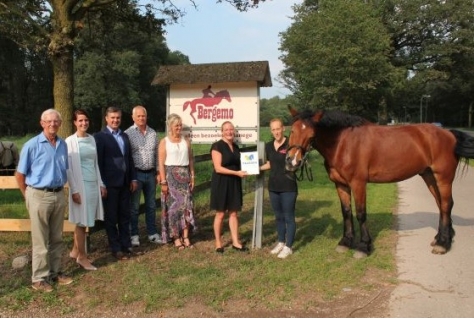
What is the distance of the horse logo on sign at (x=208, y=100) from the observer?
6.40 meters

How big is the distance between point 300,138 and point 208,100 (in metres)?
1.87

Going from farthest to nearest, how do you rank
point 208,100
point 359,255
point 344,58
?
point 344,58, point 208,100, point 359,255

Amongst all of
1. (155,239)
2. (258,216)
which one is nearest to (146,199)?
(155,239)

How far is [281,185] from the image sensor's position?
214 inches

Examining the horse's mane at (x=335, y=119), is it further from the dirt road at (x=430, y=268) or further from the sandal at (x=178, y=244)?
the sandal at (x=178, y=244)

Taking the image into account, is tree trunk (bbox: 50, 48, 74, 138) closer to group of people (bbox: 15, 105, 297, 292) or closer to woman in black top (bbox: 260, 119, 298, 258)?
group of people (bbox: 15, 105, 297, 292)

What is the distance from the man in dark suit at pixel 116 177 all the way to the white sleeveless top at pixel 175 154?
1.58ft

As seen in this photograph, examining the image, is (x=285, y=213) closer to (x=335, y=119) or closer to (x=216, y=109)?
(x=335, y=119)

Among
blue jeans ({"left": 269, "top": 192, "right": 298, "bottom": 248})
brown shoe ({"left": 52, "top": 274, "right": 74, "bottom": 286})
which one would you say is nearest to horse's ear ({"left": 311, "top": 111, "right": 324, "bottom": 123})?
blue jeans ({"left": 269, "top": 192, "right": 298, "bottom": 248})

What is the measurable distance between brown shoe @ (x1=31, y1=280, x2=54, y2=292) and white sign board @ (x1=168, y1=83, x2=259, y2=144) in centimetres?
299

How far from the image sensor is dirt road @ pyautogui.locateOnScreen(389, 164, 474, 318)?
3836mm

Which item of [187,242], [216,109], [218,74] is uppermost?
[218,74]

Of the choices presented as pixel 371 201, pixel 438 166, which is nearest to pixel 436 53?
pixel 371 201

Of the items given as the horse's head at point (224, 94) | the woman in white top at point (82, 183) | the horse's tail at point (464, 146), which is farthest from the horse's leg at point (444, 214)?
the woman in white top at point (82, 183)
